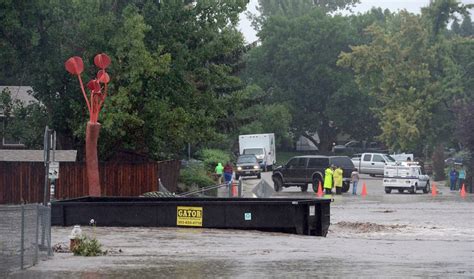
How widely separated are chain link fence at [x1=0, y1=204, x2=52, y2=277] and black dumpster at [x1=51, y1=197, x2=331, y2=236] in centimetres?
851

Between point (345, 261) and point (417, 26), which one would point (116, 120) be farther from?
point (417, 26)

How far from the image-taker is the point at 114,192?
4478cm

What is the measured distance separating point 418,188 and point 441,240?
33.0 m

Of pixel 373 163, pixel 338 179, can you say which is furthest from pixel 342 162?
pixel 373 163

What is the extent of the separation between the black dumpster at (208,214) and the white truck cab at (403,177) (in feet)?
102

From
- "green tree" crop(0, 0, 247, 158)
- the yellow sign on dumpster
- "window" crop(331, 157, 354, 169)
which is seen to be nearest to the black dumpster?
the yellow sign on dumpster

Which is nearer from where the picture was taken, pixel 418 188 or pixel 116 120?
pixel 116 120

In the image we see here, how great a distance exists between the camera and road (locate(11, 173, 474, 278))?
763 inches

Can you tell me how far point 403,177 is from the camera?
60688 millimetres

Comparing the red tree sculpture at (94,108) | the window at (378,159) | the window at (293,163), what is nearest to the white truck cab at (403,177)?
the window at (293,163)

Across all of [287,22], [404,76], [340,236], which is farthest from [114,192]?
[287,22]

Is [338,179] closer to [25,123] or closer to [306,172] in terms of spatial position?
[306,172]

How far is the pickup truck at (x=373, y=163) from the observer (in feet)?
266

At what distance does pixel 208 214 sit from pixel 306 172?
32.5 meters
